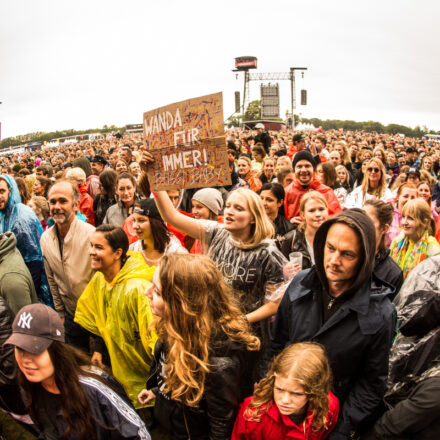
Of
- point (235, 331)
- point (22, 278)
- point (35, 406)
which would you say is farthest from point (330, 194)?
point (35, 406)

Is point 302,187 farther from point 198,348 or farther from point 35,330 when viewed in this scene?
point 35,330

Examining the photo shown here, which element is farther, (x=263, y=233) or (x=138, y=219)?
(x=138, y=219)

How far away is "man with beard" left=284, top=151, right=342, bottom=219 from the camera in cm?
449

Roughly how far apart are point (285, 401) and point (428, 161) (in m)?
8.05

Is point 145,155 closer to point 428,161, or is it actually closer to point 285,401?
point 285,401

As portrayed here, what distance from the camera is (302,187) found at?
15.2ft

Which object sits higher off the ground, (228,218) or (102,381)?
(228,218)

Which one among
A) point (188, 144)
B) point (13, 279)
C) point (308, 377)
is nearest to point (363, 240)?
point (308, 377)

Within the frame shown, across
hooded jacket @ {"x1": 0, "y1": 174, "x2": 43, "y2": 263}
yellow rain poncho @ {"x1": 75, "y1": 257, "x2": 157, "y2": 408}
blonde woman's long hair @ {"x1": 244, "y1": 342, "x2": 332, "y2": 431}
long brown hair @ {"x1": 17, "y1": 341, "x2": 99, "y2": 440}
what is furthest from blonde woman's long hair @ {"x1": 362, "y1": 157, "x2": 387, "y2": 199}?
long brown hair @ {"x1": 17, "y1": 341, "x2": 99, "y2": 440}

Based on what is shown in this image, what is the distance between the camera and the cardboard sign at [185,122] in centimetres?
220

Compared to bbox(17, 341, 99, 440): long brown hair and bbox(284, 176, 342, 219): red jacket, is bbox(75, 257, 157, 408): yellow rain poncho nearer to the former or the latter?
bbox(17, 341, 99, 440): long brown hair

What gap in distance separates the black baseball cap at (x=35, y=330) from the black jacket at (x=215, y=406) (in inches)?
25.4

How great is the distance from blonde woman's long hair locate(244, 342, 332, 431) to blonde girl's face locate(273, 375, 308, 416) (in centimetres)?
2

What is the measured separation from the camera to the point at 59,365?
5.57 feet
